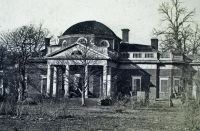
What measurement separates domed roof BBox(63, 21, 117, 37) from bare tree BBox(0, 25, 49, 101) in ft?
14.2

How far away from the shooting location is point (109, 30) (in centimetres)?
3641

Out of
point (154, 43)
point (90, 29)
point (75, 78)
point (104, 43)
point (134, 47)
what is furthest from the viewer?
point (154, 43)

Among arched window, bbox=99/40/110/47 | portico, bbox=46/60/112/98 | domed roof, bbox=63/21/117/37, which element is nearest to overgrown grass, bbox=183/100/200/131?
portico, bbox=46/60/112/98

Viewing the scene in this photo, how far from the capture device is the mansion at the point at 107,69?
30.8 meters

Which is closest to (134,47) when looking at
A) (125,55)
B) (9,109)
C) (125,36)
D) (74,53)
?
(125,36)

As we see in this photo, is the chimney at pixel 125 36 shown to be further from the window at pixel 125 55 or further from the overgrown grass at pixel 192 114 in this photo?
the overgrown grass at pixel 192 114

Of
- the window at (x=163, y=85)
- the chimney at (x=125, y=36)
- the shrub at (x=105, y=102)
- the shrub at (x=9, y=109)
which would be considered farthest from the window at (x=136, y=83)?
the shrub at (x=9, y=109)

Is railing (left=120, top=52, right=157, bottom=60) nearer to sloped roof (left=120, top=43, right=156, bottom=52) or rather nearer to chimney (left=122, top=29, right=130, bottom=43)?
sloped roof (left=120, top=43, right=156, bottom=52)

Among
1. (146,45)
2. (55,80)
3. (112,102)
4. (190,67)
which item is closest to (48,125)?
(112,102)

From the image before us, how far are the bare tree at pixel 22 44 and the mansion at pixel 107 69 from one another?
6.33 feet

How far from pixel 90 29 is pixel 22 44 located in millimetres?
6762

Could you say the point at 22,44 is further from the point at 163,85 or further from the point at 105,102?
the point at 163,85

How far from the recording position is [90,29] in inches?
1375

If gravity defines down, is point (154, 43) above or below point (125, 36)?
below
